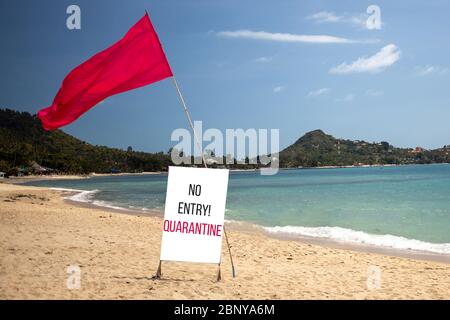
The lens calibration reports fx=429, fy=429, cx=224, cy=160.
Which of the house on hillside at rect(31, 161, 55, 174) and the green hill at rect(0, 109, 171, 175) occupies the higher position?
the green hill at rect(0, 109, 171, 175)

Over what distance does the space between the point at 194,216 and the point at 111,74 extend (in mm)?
2796

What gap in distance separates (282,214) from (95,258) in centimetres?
1949

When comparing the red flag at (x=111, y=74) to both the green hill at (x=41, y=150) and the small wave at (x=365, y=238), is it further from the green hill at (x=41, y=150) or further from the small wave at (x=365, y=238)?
the green hill at (x=41, y=150)

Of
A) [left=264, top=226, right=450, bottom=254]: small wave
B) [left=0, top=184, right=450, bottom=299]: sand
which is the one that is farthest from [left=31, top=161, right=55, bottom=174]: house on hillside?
[left=0, top=184, right=450, bottom=299]: sand

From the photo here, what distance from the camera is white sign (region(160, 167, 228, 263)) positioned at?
7480 millimetres

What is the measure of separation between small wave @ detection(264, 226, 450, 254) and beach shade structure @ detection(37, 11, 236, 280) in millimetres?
10764

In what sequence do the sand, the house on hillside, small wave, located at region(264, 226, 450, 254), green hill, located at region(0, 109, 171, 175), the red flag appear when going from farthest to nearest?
green hill, located at region(0, 109, 171, 175), the house on hillside, small wave, located at region(264, 226, 450, 254), the red flag, the sand

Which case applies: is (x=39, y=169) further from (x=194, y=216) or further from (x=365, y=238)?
(x=194, y=216)

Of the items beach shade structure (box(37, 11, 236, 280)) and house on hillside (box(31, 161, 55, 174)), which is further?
house on hillside (box(31, 161, 55, 174))

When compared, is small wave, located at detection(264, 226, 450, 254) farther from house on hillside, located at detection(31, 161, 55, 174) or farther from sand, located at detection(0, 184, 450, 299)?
house on hillside, located at detection(31, 161, 55, 174)

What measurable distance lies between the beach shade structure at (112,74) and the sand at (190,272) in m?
2.44

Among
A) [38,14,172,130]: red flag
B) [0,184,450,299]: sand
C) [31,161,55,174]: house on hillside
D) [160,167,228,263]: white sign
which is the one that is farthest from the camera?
[31,161,55,174]: house on hillside
